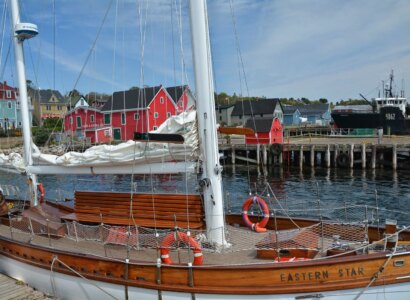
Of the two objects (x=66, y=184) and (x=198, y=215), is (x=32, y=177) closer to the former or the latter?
(x=198, y=215)

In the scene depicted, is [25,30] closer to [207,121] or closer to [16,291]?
[207,121]

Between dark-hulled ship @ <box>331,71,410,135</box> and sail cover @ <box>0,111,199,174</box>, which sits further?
dark-hulled ship @ <box>331,71,410,135</box>

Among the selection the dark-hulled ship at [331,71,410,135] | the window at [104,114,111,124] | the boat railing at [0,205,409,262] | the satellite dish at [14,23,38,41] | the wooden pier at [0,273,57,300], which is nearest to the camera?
the boat railing at [0,205,409,262]

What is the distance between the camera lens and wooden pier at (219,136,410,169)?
35.1m

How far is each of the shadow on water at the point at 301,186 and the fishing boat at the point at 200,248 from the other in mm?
8817

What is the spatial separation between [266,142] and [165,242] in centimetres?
3600

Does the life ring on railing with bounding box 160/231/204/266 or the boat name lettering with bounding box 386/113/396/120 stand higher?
the boat name lettering with bounding box 386/113/396/120

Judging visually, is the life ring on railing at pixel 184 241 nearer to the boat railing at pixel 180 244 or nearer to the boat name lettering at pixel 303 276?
the boat railing at pixel 180 244

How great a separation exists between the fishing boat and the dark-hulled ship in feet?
167

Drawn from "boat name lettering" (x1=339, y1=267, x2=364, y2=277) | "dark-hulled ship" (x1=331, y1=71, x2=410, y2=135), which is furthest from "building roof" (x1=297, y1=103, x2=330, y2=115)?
"boat name lettering" (x1=339, y1=267, x2=364, y2=277)

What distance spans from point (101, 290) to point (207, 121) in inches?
167

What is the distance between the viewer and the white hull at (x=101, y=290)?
6.72 m

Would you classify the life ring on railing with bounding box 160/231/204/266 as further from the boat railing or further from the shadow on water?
the shadow on water

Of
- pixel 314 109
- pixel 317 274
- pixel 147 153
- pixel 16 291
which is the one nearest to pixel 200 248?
pixel 317 274
